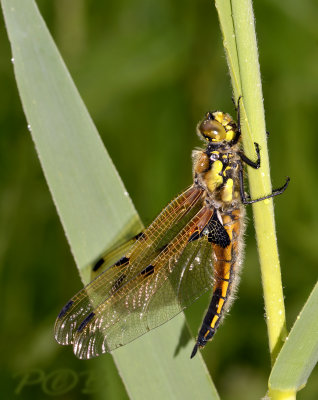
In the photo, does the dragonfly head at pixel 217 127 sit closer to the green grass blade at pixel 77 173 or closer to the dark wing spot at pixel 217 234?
the dark wing spot at pixel 217 234

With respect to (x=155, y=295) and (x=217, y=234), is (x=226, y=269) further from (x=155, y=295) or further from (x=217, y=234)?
(x=155, y=295)

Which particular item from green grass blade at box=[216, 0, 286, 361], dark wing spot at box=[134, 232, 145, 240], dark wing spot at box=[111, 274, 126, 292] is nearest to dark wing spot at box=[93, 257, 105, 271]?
dark wing spot at box=[134, 232, 145, 240]

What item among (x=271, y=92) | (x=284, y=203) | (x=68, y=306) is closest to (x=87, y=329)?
(x=68, y=306)

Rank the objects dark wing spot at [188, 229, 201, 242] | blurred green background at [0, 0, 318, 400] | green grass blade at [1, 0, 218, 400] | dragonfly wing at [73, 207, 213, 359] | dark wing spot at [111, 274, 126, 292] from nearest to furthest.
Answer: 1. green grass blade at [1, 0, 218, 400]
2. dragonfly wing at [73, 207, 213, 359]
3. dark wing spot at [111, 274, 126, 292]
4. dark wing spot at [188, 229, 201, 242]
5. blurred green background at [0, 0, 318, 400]

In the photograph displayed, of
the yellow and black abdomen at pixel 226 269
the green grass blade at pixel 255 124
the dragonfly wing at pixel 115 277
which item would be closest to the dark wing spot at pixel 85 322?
the dragonfly wing at pixel 115 277

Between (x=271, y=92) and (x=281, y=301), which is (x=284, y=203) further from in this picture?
(x=281, y=301)

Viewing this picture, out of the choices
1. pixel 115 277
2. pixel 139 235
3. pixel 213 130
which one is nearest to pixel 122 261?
pixel 115 277

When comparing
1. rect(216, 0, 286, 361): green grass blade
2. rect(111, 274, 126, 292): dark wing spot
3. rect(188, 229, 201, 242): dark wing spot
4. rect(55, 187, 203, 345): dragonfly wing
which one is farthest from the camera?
rect(188, 229, 201, 242): dark wing spot

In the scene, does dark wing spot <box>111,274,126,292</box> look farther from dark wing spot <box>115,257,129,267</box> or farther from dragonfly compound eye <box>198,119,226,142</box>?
dragonfly compound eye <box>198,119,226,142</box>
